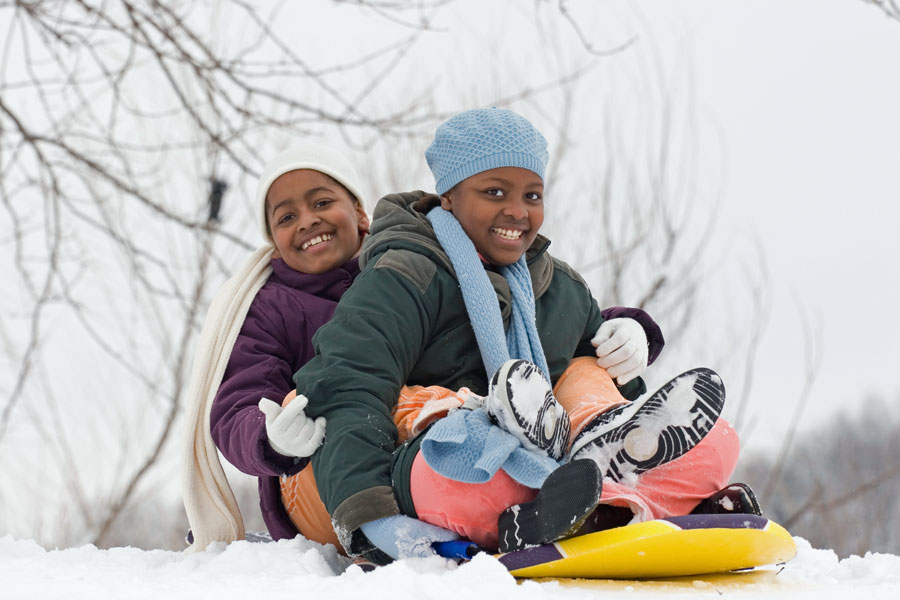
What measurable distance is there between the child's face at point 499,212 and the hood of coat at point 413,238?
7 cm

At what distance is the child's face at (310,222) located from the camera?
7.86 feet

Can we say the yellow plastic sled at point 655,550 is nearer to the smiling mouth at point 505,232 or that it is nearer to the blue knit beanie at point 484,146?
the smiling mouth at point 505,232

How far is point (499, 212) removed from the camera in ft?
7.04

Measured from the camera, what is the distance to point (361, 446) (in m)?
1.78

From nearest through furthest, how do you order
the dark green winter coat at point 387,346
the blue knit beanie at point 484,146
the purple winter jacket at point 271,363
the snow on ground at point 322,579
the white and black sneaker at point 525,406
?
the snow on ground at point 322,579, the white and black sneaker at point 525,406, the dark green winter coat at point 387,346, the purple winter jacket at point 271,363, the blue knit beanie at point 484,146

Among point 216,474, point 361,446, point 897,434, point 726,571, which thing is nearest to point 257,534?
point 216,474

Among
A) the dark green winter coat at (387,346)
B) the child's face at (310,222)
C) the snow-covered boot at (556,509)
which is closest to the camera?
the snow-covered boot at (556,509)

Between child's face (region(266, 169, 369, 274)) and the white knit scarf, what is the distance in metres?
0.20

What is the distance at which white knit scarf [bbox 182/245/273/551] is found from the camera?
2.25 meters

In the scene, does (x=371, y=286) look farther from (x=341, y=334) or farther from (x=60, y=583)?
(x=60, y=583)

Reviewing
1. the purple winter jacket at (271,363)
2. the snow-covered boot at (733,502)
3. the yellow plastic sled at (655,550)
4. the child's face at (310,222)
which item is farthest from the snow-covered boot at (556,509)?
the child's face at (310,222)

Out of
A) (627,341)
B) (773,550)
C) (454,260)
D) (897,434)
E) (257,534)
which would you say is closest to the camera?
(773,550)

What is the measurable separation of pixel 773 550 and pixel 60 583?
1217mm

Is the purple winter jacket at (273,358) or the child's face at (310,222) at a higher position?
the child's face at (310,222)
